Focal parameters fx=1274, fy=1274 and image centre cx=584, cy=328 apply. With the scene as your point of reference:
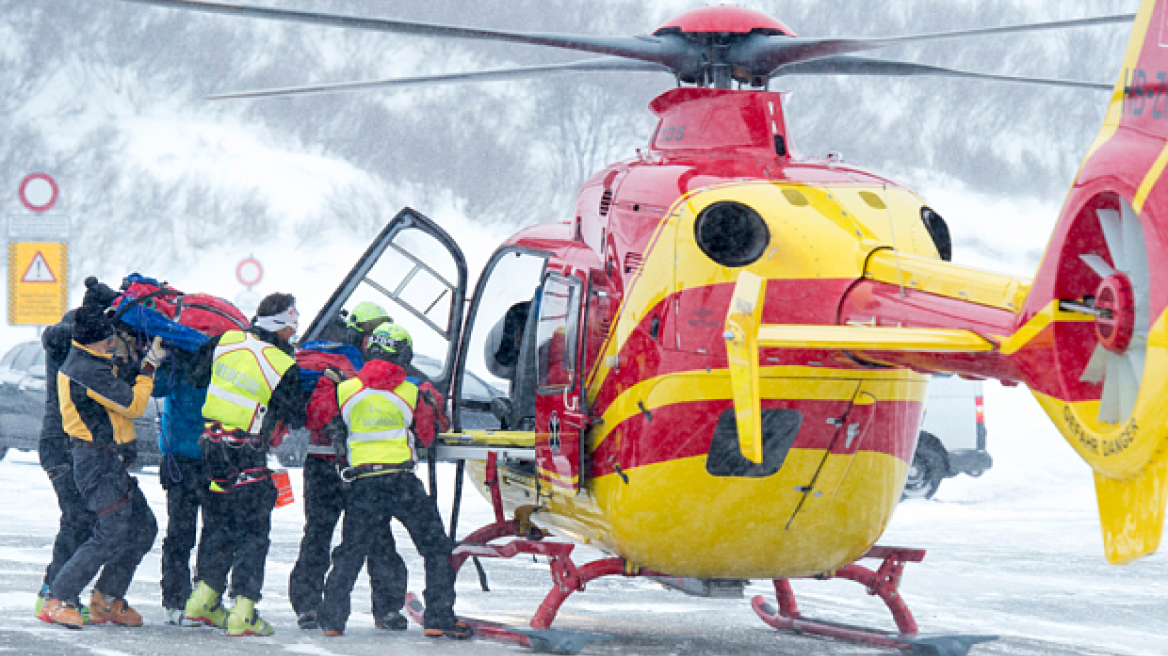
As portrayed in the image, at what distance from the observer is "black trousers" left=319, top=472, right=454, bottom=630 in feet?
22.0

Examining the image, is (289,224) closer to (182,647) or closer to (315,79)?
(315,79)

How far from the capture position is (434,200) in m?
39.5

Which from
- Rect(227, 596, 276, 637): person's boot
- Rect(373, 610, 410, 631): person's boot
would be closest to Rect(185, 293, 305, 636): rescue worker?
Rect(227, 596, 276, 637): person's boot

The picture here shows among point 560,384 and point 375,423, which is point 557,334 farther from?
point 375,423

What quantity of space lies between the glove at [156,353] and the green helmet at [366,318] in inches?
44.0

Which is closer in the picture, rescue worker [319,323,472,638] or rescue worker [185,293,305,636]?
rescue worker [185,293,305,636]

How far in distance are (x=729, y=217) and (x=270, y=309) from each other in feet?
8.78

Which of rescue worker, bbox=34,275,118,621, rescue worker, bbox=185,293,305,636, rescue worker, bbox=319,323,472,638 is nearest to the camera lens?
rescue worker, bbox=185,293,305,636

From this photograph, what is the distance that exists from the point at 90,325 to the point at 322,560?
1.77 meters

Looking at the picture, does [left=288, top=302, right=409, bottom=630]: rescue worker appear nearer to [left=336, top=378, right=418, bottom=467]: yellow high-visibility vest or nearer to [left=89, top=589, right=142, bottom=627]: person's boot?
[left=336, top=378, right=418, bottom=467]: yellow high-visibility vest

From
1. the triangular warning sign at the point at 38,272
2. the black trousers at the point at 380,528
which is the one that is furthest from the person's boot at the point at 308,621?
the triangular warning sign at the point at 38,272

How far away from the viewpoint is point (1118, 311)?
3.68 m

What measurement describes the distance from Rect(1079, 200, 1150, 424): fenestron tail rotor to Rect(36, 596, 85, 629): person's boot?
5.11m

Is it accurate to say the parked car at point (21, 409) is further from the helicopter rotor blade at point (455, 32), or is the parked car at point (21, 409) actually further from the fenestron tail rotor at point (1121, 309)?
the fenestron tail rotor at point (1121, 309)
